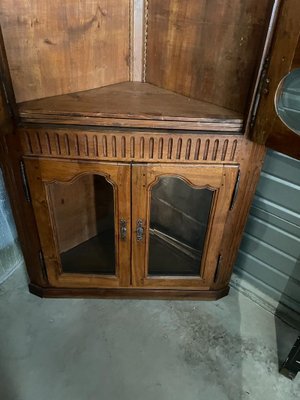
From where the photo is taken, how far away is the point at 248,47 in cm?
88

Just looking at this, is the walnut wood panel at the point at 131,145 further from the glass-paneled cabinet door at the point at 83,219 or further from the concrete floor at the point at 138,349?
the concrete floor at the point at 138,349

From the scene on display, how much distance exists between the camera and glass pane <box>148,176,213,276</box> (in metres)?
1.12

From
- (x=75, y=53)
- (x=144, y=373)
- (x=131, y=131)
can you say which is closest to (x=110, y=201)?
(x=131, y=131)

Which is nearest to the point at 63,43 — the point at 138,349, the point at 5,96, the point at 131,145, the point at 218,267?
the point at 5,96

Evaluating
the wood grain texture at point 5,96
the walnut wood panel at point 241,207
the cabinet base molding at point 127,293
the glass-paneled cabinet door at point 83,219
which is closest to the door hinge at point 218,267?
the walnut wood panel at point 241,207

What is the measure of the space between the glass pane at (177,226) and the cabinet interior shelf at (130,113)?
22 cm

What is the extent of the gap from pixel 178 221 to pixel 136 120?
46 cm

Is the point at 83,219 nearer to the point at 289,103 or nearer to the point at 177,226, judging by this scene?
the point at 177,226

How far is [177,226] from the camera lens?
124 cm

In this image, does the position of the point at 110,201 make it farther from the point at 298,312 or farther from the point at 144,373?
the point at 298,312

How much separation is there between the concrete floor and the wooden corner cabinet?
0.24 meters

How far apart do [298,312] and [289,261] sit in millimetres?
237

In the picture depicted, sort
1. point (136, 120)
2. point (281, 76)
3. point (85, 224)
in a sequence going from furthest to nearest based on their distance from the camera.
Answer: point (85, 224)
point (136, 120)
point (281, 76)

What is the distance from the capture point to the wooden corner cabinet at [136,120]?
891 mm
